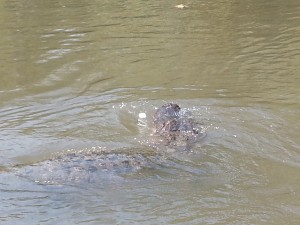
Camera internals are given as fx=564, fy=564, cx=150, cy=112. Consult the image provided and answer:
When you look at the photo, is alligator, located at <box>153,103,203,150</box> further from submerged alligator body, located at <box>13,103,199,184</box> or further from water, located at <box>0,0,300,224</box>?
water, located at <box>0,0,300,224</box>

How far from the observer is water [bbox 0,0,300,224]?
5.78m

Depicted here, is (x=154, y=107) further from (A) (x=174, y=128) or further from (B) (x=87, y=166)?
(B) (x=87, y=166)

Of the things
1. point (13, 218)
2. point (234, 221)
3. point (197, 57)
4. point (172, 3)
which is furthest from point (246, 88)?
point (172, 3)

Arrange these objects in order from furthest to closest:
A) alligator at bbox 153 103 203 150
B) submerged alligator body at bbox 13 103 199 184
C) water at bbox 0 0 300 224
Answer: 1. alligator at bbox 153 103 203 150
2. submerged alligator body at bbox 13 103 199 184
3. water at bbox 0 0 300 224

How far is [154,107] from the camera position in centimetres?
862

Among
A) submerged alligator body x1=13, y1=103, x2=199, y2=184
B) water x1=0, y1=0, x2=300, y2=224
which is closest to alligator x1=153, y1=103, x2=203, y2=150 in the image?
submerged alligator body x1=13, y1=103, x2=199, y2=184

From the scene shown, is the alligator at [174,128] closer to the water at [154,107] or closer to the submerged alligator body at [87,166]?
the submerged alligator body at [87,166]

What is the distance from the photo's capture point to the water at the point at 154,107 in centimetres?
578

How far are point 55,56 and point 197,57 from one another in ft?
9.25

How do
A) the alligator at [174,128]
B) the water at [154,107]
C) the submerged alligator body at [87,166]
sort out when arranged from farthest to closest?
the alligator at [174,128]
the submerged alligator body at [87,166]
the water at [154,107]

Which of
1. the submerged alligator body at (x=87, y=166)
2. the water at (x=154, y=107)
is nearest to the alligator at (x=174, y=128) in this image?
the submerged alligator body at (x=87, y=166)

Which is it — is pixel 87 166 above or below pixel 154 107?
above

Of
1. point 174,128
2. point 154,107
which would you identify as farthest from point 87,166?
point 154,107

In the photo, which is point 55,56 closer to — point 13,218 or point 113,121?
point 113,121
